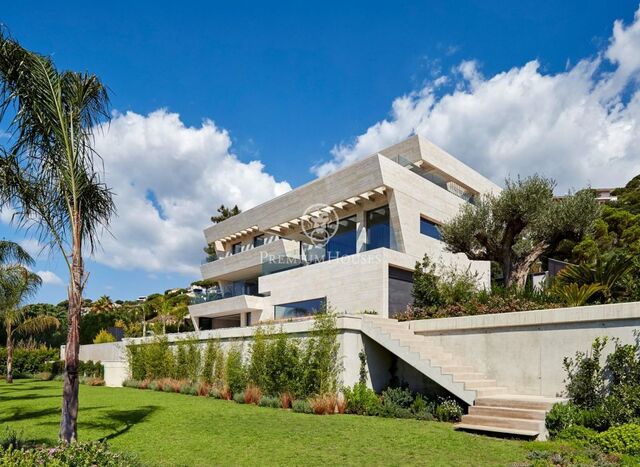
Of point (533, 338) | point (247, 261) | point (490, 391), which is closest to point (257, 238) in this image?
point (247, 261)

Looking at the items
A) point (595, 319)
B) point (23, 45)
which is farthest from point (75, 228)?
point (595, 319)

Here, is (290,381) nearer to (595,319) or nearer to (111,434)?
(111,434)

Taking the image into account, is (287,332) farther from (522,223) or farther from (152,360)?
(522,223)

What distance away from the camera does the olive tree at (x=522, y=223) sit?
19.3 m

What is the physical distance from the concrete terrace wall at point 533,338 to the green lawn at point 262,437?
2695 millimetres

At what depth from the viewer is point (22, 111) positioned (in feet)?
29.1

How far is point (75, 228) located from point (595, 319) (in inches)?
434

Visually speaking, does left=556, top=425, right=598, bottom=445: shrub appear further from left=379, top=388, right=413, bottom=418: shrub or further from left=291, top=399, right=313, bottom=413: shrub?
left=291, top=399, right=313, bottom=413: shrub

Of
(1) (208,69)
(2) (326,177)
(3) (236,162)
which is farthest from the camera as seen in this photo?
(2) (326,177)

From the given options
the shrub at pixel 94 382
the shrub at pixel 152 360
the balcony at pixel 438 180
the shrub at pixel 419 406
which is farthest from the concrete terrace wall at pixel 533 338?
the shrub at pixel 94 382

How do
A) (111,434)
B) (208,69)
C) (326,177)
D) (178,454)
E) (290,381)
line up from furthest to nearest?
(326,177)
(208,69)
(290,381)
(111,434)
(178,454)

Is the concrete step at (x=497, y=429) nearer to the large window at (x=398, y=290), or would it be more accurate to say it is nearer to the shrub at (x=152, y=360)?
the large window at (x=398, y=290)

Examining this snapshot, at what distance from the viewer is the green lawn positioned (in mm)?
8250

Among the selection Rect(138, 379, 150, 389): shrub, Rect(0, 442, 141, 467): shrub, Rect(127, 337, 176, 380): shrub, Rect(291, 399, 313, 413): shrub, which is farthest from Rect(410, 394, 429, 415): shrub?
Rect(138, 379, 150, 389): shrub
